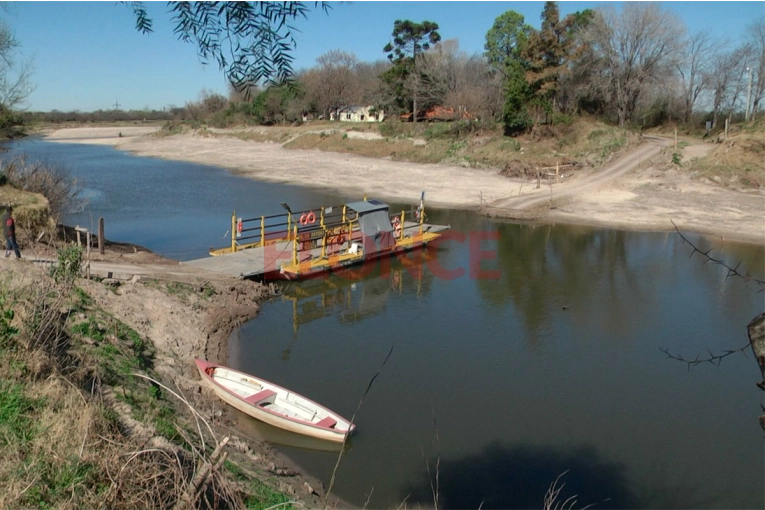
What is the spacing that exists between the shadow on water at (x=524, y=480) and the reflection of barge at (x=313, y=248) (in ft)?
34.0

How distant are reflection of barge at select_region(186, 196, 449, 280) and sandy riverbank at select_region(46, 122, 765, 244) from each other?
11.4 meters

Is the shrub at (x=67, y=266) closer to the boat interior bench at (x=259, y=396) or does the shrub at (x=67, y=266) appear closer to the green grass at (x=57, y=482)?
the boat interior bench at (x=259, y=396)

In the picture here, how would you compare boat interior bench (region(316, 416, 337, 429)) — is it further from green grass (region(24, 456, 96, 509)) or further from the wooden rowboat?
green grass (region(24, 456, 96, 509))

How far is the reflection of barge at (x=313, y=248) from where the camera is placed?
19891mm

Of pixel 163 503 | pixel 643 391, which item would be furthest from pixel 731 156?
pixel 163 503

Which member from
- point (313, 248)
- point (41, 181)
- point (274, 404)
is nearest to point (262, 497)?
point (274, 404)

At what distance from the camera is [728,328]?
16953mm

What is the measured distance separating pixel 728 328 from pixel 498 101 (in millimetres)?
40843

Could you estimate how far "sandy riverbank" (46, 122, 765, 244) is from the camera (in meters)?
30.4

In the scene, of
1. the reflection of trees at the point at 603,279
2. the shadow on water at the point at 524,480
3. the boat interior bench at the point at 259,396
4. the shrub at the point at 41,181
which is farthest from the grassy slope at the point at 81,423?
the shrub at the point at 41,181

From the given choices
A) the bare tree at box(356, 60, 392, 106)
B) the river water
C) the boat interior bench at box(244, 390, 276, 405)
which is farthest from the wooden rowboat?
the bare tree at box(356, 60, 392, 106)

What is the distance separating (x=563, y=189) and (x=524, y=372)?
81.7ft

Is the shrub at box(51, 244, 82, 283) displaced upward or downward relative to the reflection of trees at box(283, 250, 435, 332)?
upward

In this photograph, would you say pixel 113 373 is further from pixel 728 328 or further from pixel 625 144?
pixel 625 144
